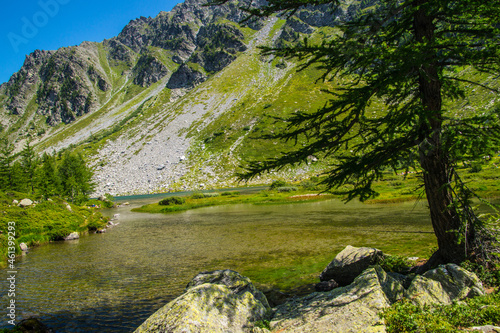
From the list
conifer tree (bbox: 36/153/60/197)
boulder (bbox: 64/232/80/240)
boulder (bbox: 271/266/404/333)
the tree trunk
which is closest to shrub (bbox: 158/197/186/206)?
conifer tree (bbox: 36/153/60/197)

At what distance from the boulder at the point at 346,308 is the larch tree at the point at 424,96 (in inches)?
99.5

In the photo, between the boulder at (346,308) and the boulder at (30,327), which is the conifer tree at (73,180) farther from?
the boulder at (346,308)

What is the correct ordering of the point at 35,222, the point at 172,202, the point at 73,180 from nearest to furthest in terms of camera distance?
the point at 35,222 → the point at 172,202 → the point at 73,180

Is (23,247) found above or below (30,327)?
below

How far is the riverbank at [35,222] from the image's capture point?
19984 mm

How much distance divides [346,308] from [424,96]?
247 inches

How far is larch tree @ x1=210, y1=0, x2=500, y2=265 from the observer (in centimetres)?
595

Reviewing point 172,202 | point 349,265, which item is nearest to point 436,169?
point 349,265

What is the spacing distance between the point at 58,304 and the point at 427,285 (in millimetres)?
12471

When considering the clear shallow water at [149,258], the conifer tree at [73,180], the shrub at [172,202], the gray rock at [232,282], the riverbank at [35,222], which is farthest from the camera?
the conifer tree at [73,180]

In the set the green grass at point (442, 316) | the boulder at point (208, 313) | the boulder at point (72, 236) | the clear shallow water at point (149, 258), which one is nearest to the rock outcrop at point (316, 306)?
the boulder at point (208, 313)

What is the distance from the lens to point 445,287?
20.9ft

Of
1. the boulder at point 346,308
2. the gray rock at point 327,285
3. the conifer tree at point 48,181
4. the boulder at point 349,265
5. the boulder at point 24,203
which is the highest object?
the conifer tree at point 48,181

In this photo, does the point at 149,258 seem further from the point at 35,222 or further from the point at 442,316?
the point at 35,222
